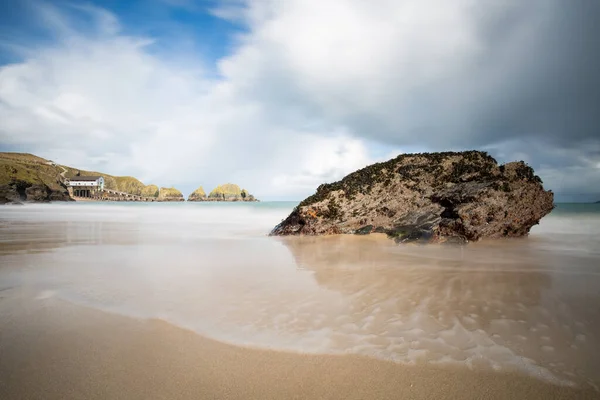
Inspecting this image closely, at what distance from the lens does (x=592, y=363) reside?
3.23 metres

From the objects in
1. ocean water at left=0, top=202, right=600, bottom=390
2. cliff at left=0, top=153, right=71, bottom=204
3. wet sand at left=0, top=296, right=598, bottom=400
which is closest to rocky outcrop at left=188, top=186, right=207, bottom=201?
cliff at left=0, top=153, right=71, bottom=204

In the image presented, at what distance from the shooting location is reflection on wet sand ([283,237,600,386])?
135 inches

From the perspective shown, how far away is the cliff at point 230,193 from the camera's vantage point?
549ft

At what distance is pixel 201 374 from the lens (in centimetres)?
311

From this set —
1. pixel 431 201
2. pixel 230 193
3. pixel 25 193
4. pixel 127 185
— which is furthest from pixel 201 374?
pixel 127 185

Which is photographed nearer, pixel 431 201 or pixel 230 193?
pixel 431 201

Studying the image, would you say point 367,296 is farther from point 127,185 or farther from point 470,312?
point 127,185

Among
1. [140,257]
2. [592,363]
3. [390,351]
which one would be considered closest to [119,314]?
[390,351]

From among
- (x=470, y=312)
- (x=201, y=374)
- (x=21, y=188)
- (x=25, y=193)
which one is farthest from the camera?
(x=25, y=193)

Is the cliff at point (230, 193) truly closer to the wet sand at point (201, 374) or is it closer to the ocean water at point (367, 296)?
the ocean water at point (367, 296)

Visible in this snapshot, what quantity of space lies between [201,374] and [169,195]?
187094mm

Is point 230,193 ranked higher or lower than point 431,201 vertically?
higher

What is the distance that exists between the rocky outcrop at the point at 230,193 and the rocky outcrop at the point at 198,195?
4345 mm

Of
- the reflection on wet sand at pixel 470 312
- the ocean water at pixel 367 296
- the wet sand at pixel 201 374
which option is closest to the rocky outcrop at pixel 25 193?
the ocean water at pixel 367 296
